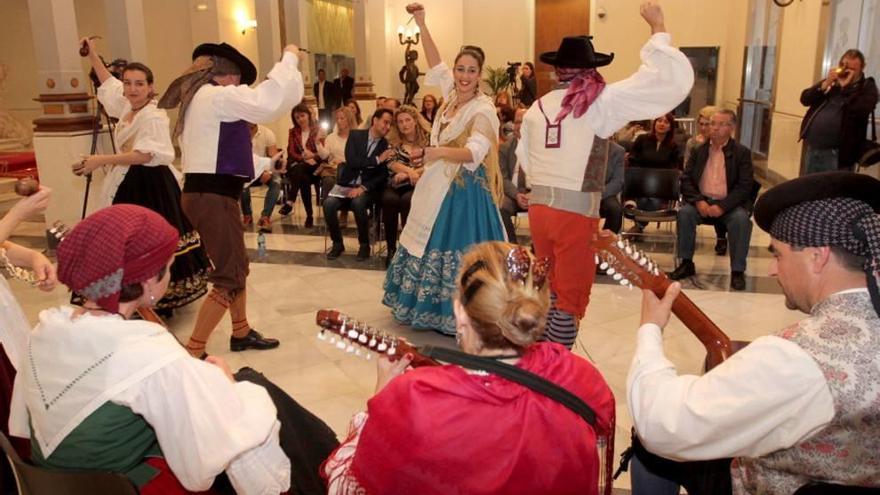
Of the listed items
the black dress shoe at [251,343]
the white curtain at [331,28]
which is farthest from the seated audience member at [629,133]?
the white curtain at [331,28]

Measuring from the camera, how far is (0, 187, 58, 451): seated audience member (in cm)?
202

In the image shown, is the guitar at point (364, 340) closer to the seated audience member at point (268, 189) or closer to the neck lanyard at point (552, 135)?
the neck lanyard at point (552, 135)

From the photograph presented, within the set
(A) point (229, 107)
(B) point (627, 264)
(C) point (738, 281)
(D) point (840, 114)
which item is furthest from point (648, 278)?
(D) point (840, 114)

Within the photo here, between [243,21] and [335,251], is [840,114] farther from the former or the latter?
[243,21]

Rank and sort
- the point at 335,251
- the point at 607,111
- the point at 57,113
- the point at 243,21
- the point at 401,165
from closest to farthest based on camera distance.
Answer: the point at 607,111, the point at 401,165, the point at 335,251, the point at 57,113, the point at 243,21

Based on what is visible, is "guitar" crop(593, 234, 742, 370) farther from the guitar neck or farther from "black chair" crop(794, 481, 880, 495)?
"black chair" crop(794, 481, 880, 495)

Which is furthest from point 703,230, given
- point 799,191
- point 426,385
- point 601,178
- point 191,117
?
point 426,385

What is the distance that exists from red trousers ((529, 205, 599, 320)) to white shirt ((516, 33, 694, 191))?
135mm

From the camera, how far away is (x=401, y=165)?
17.1ft

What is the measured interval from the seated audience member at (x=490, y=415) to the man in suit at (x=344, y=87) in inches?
407

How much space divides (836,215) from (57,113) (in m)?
6.13

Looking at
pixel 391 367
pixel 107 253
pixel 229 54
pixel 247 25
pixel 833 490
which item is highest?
pixel 247 25

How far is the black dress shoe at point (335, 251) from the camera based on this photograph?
5.72m

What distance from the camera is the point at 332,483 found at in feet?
5.00
